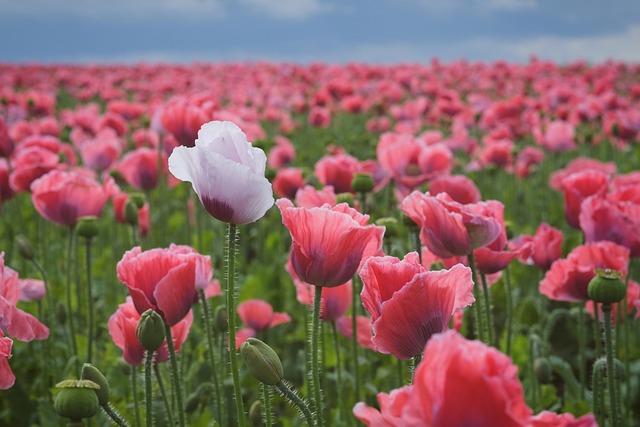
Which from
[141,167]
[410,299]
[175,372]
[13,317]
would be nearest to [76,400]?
[13,317]

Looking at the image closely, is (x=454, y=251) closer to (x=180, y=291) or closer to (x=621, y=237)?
(x=180, y=291)

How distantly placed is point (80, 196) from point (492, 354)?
6.03ft

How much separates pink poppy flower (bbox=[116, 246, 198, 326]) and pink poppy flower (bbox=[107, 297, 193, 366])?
0.08 metres

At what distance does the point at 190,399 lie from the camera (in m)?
1.87

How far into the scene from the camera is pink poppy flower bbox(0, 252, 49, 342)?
1217 millimetres

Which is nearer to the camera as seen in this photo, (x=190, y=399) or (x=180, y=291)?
(x=180, y=291)

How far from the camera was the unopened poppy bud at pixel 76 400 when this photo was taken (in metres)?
1.10

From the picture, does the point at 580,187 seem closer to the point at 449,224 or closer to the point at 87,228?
the point at 449,224

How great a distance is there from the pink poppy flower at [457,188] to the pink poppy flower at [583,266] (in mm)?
506

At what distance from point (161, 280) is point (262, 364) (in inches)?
13.5

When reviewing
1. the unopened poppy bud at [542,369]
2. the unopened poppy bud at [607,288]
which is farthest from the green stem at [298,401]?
the unopened poppy bud at [542,369]

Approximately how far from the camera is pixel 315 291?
3.85 ft

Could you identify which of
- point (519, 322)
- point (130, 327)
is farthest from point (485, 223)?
point (519, 322)

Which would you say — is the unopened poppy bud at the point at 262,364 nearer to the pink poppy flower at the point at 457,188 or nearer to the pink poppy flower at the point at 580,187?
the pink poppy flower at the point at 457,188
